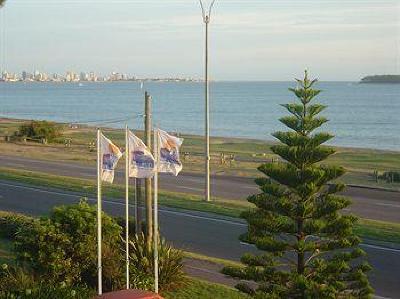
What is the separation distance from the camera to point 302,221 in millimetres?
12719

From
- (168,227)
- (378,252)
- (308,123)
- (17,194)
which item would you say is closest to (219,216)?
(168,227)

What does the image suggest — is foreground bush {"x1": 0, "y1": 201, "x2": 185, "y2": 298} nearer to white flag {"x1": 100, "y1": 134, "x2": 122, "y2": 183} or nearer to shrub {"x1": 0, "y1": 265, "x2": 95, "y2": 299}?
shrub {"x1": 0, "y1": 265, "x2": 95, "y2": 299}

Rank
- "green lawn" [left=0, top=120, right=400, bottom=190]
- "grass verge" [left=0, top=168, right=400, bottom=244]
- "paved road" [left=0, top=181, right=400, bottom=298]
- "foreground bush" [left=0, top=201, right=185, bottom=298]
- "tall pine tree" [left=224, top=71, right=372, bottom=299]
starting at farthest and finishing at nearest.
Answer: "green lawn" [left=0, top=120, right=400, bottom=190] < "grass verge" [left=0, top=168, right=400, bottom=244] < "paved road" [left=0, top=181, right=400, bottom=298] < "foreground bush" [left=0, top=201, right=185, bottom=298] < "tall pine tree" [left=224, top=71, right=372, bottom=299]

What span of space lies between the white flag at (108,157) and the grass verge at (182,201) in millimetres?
9502

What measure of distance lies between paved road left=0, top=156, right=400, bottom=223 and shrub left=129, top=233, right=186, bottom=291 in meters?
10.9

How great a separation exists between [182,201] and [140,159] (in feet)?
42.7

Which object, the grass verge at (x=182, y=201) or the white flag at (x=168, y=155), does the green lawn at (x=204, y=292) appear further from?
the grass verge at (x=182, y=201)

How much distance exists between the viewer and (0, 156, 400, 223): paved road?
2506 centimetres

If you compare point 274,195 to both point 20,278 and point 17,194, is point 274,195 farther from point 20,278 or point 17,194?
point 17,194

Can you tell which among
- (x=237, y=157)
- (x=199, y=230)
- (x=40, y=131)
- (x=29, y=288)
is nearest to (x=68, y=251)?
(x=29, y=288)

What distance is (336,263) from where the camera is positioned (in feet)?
40.5

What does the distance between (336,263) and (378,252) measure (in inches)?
249

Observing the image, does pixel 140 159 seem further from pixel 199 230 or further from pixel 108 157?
pixel 199 230

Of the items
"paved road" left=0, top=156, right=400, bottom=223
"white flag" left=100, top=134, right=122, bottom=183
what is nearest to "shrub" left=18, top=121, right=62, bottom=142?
"paved road" left=0, top=156, right=400, bottom=223
